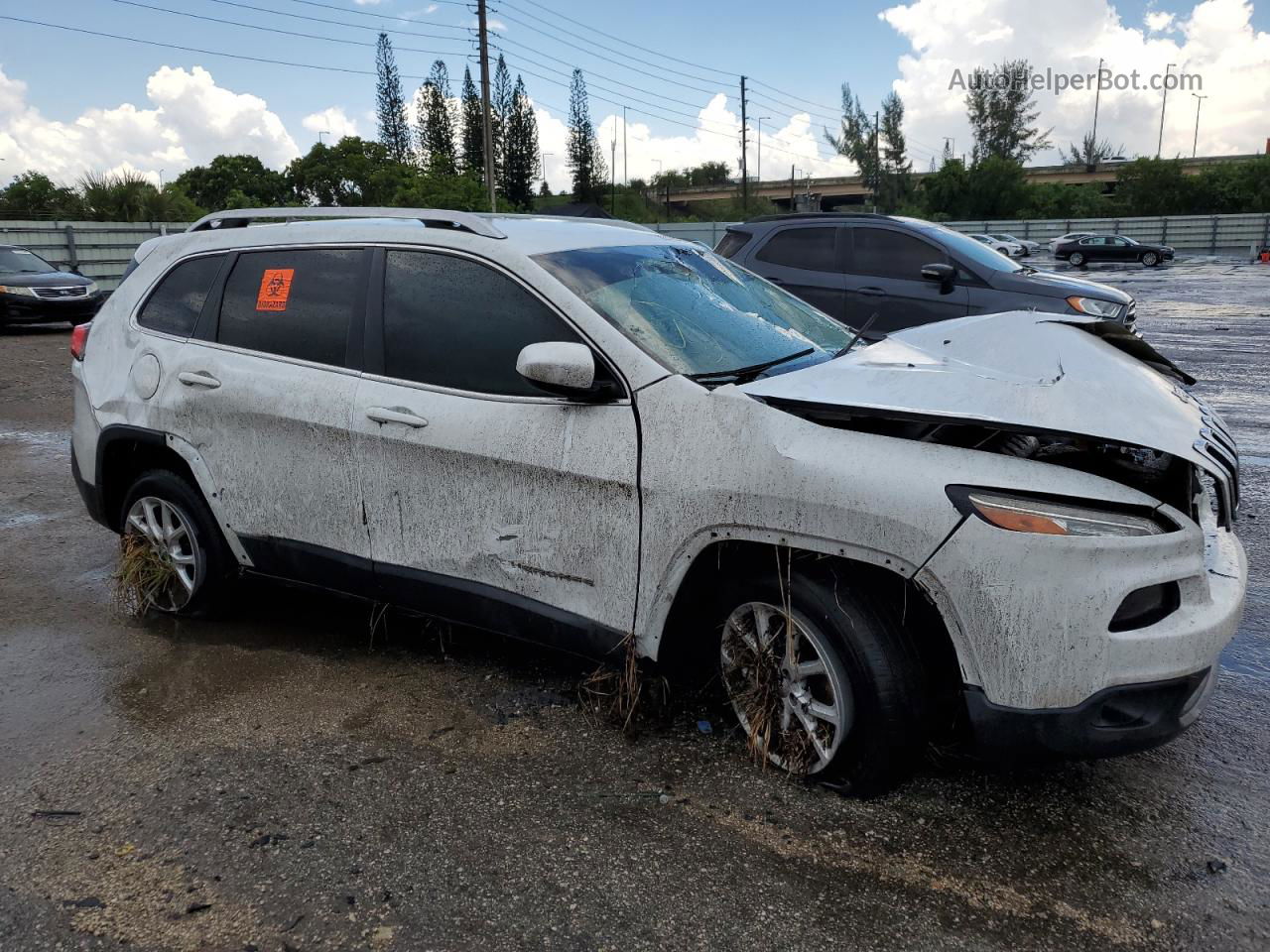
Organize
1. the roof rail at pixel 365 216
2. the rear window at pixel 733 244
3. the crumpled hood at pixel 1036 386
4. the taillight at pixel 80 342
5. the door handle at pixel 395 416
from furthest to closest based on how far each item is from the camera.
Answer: the rear window at pixel 733 244
the taillight at pixel 80 342
the roof rail at pixel 365 216
the door handle at pixel 395 416
the crumpled hood at pixel 1036 386

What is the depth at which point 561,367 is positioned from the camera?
3006 millimetres

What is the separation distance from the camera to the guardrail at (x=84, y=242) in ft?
70.9

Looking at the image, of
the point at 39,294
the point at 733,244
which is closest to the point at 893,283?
the point at 733,244

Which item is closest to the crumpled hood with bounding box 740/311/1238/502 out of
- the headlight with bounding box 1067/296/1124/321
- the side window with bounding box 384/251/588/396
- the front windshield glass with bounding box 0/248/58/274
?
the side window with bounding box 384/251/588/396

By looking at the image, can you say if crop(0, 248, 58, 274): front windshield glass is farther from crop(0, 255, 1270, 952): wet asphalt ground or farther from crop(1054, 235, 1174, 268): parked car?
crop(1054, 235, 1174, 268): parked car

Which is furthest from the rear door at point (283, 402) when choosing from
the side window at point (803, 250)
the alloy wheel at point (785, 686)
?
the side window at point (803, 250)

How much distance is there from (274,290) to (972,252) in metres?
6.83

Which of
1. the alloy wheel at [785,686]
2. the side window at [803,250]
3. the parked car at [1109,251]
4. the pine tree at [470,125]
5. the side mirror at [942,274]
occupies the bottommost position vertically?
the alloy wheel at [785,686]

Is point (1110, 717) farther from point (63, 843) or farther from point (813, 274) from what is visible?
point (813, 274)

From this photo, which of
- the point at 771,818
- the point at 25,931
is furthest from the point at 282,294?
the point at 771,818

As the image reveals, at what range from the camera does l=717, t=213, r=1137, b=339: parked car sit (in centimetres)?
858

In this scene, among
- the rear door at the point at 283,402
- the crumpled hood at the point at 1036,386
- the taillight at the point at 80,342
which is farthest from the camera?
the taillight at the point at 80,342

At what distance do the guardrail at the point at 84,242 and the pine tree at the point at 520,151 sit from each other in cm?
6571

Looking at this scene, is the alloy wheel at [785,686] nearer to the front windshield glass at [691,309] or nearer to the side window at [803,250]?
the front windshield glass at [691,309]
